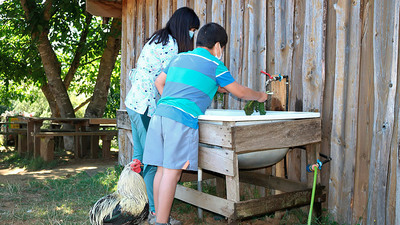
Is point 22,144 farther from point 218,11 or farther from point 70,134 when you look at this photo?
point 218,11

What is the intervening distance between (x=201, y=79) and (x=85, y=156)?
23.8 ft

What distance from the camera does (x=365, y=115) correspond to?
3133 mm

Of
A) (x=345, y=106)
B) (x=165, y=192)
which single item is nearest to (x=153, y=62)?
(x=165, y=192)

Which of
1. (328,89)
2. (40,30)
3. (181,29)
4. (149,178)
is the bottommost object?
(149,178)

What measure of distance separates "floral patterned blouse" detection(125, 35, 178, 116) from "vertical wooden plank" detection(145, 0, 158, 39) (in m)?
2.69

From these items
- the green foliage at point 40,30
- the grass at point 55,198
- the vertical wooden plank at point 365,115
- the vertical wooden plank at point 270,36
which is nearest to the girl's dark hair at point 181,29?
the vertical wooden plank at point 270,36

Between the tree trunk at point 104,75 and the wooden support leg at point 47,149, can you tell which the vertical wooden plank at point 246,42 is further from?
the tree trunk at point 104,75

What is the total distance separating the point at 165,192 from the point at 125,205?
44cm

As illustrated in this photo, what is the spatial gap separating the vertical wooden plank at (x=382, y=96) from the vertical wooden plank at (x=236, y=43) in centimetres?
158

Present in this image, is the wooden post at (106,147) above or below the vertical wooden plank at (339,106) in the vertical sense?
below

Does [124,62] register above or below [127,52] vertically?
below

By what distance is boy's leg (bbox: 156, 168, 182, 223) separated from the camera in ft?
9.39

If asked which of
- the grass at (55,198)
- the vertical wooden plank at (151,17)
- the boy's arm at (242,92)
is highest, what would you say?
the vertical wooden plank at (151,17)

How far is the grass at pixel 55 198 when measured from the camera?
3.92m
